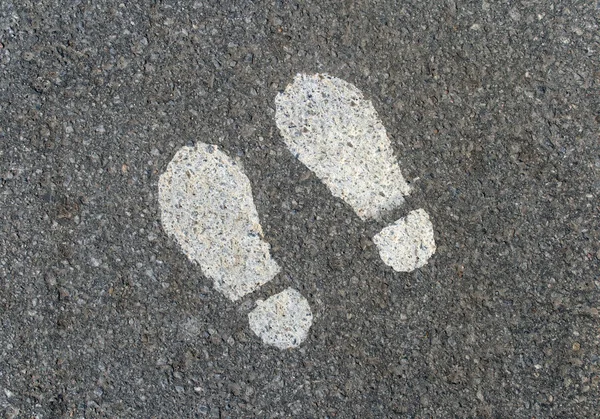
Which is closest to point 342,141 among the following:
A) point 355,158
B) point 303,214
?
point 355,158

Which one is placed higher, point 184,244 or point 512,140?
point 184,244

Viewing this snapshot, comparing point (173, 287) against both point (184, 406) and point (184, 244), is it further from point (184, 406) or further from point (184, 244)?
point (184, 406)

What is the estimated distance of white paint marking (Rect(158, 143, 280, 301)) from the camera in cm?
216

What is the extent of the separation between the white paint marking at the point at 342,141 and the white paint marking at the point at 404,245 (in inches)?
3.1

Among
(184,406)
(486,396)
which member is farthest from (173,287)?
(486,396)

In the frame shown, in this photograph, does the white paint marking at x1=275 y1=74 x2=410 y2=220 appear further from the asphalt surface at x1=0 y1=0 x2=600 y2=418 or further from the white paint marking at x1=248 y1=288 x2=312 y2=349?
the white paint marking at x1=248 y1=288 x2=312 y2=349

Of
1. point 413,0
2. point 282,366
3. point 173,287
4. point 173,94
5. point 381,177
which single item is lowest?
point 282,366

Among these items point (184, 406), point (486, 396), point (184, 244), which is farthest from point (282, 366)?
point (486, 396)

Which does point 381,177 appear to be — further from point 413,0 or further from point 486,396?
point 486,396

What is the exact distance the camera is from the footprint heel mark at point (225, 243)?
2.15 metres

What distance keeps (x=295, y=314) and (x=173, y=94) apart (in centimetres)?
90

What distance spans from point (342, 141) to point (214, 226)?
0.55m

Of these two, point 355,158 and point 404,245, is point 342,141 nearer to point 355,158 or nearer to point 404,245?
point 355,158

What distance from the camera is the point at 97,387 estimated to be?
214 centimetres
